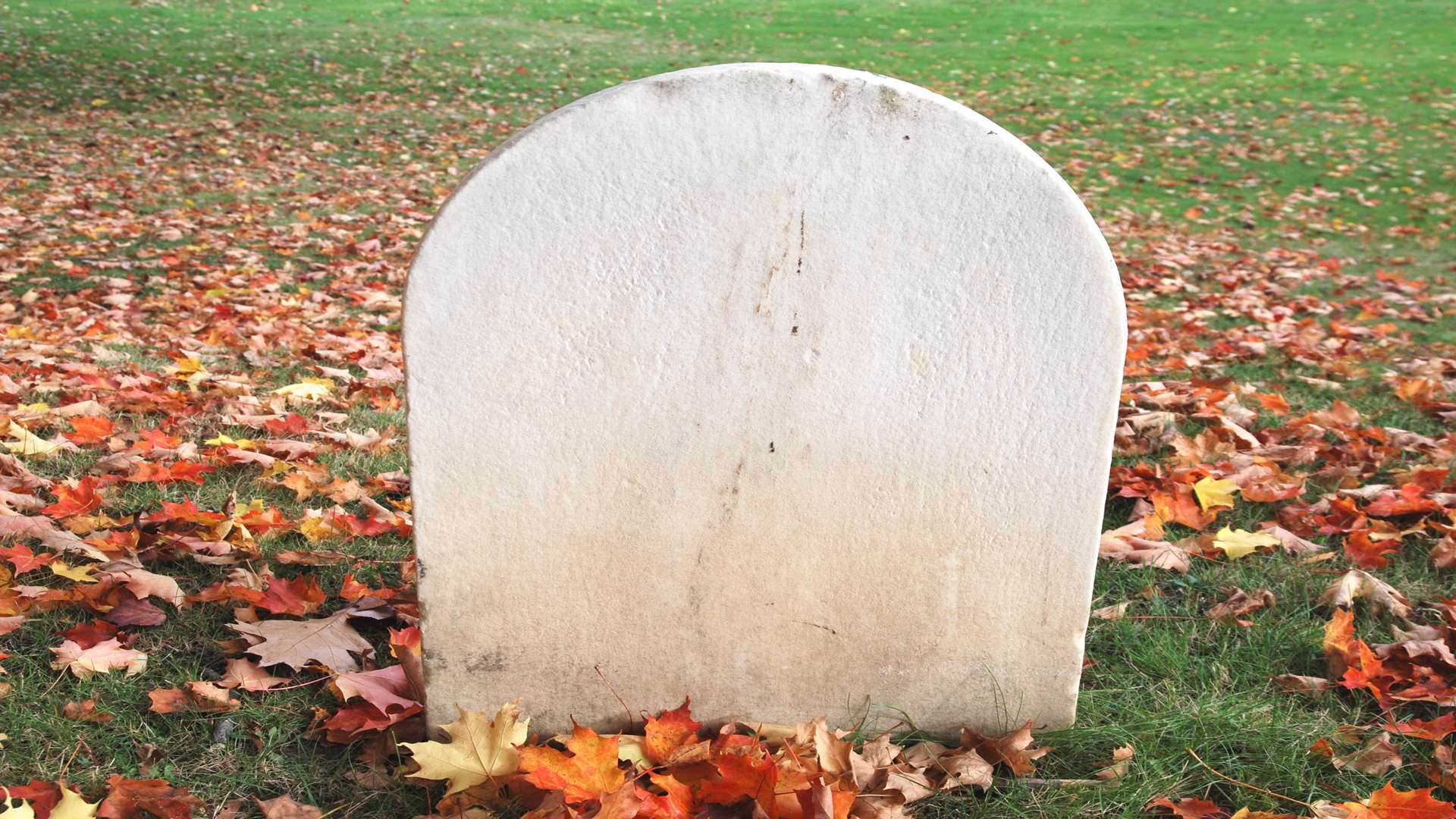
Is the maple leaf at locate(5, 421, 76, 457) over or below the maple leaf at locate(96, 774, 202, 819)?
over

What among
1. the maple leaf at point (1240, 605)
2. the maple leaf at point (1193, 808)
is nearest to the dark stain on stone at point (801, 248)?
the maple leaf at point (1193, 808)

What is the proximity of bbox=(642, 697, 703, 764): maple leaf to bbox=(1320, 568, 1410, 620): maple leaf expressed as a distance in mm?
1597

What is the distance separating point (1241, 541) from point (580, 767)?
1.90 m

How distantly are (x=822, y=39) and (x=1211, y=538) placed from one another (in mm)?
15141

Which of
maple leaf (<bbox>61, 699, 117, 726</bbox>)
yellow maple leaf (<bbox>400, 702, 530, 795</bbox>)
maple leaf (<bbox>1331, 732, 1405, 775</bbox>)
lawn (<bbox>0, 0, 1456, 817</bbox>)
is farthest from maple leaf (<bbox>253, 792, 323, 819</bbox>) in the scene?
maple leaf (<bbox>1331, 732, 1405, 775</bbox>)

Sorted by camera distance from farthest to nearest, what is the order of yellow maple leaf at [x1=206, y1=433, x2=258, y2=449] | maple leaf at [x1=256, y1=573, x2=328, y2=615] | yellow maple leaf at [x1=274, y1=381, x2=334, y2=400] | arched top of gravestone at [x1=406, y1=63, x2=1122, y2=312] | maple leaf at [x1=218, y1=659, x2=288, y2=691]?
yellow maple leaf at [x1=274, y1=381, x2=334, y2=400]
yellow maple leaf at [x1=206, y1=433, x2=258, y2=449]
maple leaf at [x1=256, y1=573, x2=328, y2=615]
maple leaf at [x1=218, y1=659, x2=288, y2=691]
arched top of gravestone at [x1=406, y1=63, x2=1122, y2=312]

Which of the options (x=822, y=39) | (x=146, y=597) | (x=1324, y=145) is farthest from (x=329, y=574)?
(x=822, y=39)

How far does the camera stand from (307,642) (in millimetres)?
2303

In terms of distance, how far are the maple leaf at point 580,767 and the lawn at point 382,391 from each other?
0.60ft

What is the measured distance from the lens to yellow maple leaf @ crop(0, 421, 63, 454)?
3205mm

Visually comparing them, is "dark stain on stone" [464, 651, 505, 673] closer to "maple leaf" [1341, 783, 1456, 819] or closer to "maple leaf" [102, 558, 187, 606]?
"maple leaf" [102, 558, 187, 606]

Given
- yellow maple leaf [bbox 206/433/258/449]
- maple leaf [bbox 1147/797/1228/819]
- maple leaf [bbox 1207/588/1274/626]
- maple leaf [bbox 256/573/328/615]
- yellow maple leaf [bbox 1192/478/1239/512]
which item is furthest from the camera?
yellow maple leaf [bbox 206/433/258/449]

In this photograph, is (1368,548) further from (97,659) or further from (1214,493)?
(97,659)

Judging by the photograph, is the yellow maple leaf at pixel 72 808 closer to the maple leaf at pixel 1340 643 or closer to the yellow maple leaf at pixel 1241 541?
the maple leaf at pixel 1340 643
